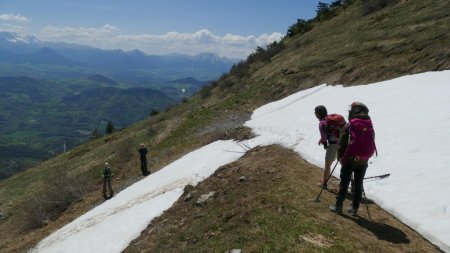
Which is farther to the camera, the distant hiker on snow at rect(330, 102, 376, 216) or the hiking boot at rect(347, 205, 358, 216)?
the hiking boot at rect(347, 205, 358, 216)

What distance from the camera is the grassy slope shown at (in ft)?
76.5

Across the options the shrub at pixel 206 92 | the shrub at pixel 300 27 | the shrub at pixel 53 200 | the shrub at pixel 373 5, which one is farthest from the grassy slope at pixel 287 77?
the shrub at pixel 300 27

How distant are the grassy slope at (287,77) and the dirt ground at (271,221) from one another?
34.7ft

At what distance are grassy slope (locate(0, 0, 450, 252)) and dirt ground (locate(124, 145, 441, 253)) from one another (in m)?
10.6

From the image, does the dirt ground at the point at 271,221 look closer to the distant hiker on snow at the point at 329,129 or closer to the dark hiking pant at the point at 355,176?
the dark hiking pant at the point at 355,176

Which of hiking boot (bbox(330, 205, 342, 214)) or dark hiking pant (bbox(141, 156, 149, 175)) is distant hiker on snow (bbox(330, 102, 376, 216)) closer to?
hiking boot (bbox(330, 205, 342, 214))

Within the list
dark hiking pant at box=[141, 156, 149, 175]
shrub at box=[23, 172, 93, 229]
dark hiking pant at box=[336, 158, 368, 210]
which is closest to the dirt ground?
dark hiking pant at box=[336, 158, 368, 210]

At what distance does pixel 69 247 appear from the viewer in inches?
615

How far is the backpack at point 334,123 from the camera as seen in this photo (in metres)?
11.0

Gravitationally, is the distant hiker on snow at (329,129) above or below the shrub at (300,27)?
below

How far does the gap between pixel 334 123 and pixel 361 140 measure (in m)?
1.81

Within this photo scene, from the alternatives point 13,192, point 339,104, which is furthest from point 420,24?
point 13,192

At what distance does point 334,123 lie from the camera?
1108 cm

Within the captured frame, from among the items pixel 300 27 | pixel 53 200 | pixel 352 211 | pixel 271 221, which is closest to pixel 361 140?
pixel 352 211
